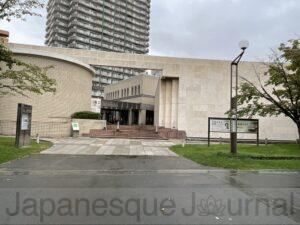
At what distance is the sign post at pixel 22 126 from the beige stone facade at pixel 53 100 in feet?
38.4

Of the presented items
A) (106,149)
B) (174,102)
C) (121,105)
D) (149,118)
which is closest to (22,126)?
(106,149)

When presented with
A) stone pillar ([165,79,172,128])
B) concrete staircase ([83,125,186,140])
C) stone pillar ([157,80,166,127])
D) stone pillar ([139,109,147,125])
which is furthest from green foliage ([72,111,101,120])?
stone pillar ([139,109,147,125])

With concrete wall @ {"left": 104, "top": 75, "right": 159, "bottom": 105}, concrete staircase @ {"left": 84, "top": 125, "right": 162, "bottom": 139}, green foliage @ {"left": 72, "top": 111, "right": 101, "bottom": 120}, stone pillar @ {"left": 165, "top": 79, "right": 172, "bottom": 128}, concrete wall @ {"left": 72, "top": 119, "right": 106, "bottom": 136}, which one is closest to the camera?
concrete staircase @ {"left": 84, "top": 125, "right": 162, "bottom": 139}

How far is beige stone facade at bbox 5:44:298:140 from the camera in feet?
148

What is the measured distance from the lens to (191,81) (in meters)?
45.4

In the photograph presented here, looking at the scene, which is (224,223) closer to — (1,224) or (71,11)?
(1,224)

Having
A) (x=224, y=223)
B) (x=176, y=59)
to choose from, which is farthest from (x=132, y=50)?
(x=224, y=223)

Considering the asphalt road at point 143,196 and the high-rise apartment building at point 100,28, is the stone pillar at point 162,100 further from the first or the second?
the high-rise apartment building at point 100,28

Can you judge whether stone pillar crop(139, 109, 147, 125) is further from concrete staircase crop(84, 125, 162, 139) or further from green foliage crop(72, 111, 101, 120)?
green foliage crop(72, 111, 101, 120)

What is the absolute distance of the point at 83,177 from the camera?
1192 centimetres

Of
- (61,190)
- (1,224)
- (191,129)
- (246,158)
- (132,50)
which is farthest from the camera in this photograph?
(132,50)

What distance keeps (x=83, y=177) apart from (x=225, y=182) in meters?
4.29

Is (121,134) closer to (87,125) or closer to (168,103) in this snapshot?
(87,125)

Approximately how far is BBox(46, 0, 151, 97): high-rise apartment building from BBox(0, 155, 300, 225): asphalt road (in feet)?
357
